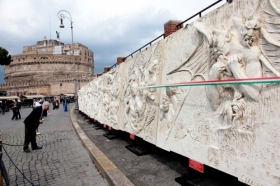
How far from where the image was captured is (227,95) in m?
3.14

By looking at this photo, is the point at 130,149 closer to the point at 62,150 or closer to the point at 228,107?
the point at 62,150

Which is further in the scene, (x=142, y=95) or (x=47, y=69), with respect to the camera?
(x=47, y=69)

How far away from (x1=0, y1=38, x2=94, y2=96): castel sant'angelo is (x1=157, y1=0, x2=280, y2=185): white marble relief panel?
57.5 metres

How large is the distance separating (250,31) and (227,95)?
0.86 m

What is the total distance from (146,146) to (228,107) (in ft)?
12.4

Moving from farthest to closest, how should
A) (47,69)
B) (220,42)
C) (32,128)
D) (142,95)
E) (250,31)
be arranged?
(47,69)
(32,128)
(142,95)
(220,42)
(250,31)

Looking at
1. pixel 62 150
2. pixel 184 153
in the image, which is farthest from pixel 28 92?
pixel 184 153

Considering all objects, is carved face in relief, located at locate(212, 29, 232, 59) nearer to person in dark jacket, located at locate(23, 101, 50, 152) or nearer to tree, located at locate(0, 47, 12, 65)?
person in dark jacket, located at locate(23, 101, 50, 152)

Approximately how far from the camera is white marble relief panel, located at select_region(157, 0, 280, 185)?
101 inches

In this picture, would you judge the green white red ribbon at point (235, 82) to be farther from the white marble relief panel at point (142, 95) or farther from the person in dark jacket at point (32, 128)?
the person in dark jacket at point (32, 128)

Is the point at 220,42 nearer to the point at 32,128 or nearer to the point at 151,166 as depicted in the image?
the point at 151,166

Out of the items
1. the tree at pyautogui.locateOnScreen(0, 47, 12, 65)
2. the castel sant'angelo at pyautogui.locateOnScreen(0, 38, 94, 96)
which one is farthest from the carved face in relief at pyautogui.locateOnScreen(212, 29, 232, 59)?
the castel sant'angelo at pyautogui.locateOnScreen(0, 38, 94, 96)

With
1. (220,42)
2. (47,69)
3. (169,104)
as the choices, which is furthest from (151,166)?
(47,69)

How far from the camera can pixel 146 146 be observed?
646cm
